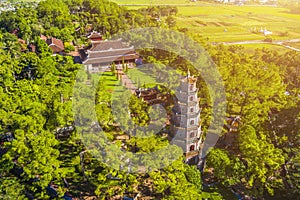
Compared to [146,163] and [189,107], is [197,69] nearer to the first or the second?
[189,107]

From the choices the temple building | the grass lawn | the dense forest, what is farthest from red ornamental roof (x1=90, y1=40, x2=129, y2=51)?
the dense forest

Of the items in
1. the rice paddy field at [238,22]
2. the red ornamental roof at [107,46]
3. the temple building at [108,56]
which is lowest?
the temple building at [108,56]

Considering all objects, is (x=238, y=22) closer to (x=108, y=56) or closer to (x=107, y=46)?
(x=107, y=46)

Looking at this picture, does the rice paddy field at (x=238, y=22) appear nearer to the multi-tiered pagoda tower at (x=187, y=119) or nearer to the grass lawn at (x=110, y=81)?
the grass lawn at (x=110, y=81)

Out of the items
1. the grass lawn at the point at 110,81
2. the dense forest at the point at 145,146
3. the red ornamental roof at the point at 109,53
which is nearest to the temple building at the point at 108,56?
the red ornamental roof at the point at 109,53

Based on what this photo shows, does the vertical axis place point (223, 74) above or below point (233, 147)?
above

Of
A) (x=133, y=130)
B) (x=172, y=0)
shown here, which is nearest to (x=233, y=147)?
(x=133, y=130)
